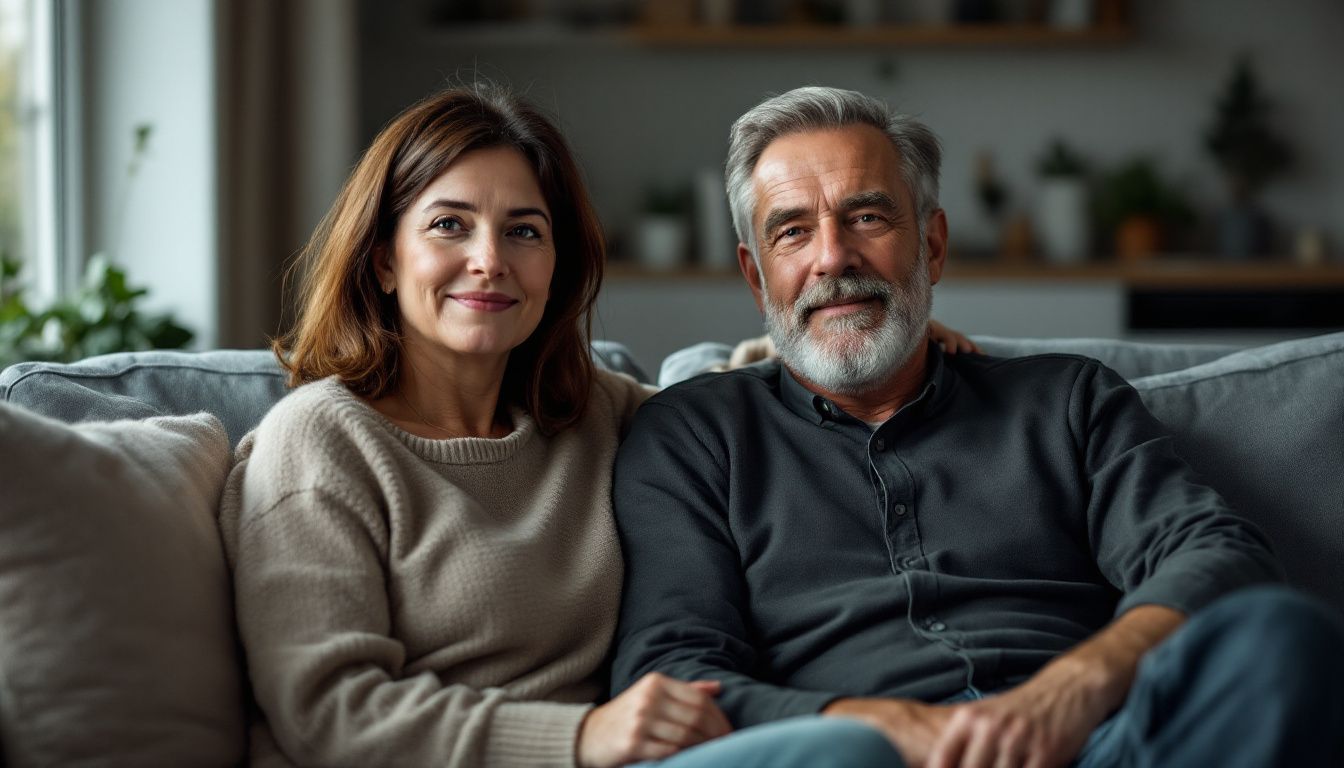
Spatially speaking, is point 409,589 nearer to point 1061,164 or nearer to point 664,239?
point 664,239

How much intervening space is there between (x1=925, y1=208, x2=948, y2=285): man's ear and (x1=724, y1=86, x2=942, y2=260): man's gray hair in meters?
0.02

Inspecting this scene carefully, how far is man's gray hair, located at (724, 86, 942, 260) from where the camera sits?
1.90 metres

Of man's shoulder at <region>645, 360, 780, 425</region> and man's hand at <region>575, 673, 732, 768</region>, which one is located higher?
man's shoulder at <region>645, 360, 780, 425</region>

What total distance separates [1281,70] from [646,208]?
262 cm

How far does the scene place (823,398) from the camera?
5.96 ft

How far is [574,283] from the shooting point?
6.09 ft

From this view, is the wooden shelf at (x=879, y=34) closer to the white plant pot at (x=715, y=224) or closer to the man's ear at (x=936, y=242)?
the white plant pot at (x=715, y=224)

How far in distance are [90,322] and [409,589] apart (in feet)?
6.12

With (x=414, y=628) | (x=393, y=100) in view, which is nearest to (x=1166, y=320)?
(x=393, y=100)

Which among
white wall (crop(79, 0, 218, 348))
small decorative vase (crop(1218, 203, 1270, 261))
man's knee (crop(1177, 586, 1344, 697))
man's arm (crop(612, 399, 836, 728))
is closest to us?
man's knee (crop(1177, 586, 1344, 697))

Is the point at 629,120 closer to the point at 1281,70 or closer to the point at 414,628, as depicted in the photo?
the point at 1281,70

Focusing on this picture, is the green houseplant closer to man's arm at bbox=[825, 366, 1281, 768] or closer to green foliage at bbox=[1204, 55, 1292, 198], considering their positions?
man's arm at bbox=[825, 366, 1281, 768]

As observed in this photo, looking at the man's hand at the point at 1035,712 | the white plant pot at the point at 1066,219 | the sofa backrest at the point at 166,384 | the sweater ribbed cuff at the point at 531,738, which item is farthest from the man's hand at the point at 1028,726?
the white plant pot at the point at 1066,219

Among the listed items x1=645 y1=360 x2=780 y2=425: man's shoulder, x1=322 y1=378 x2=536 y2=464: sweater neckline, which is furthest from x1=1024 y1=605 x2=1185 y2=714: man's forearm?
x1=322 y1=378 x2=536 y2=464: sweater neckline
